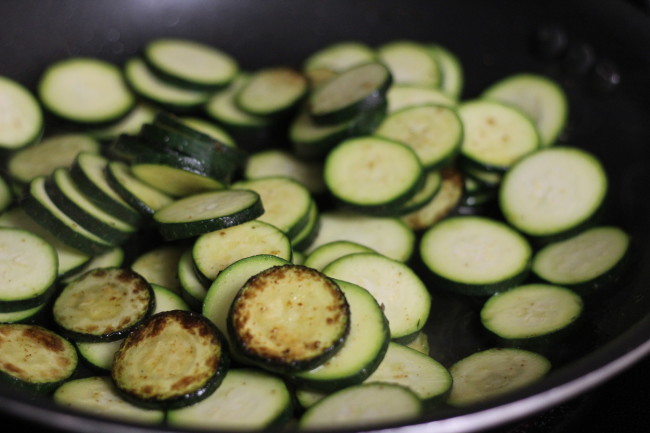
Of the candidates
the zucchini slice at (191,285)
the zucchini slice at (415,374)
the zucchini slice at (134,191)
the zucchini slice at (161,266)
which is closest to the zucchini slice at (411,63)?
the zucchini slice at (134,191)

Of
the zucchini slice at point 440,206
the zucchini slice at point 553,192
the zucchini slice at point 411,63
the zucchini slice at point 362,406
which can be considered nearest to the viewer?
the zucchini slice at point 362,406

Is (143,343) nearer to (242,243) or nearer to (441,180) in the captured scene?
(242,243)

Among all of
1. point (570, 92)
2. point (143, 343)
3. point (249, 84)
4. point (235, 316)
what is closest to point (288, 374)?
point (235, 316)

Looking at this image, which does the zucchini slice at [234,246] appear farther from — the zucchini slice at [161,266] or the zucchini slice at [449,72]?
the zucchini slice at [449,72]

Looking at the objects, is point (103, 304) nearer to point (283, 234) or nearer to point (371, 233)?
point (283, 234)

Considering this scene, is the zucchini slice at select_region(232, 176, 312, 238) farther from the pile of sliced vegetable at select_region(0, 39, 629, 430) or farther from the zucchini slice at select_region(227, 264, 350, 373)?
the zucchini slice at select_region(227, 264, 350, 373)
